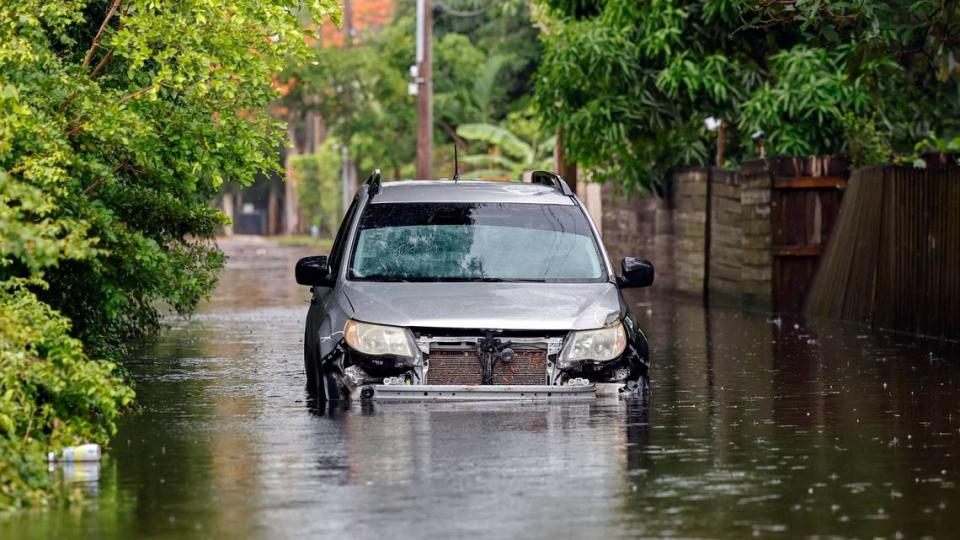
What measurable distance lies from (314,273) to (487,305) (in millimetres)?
1426

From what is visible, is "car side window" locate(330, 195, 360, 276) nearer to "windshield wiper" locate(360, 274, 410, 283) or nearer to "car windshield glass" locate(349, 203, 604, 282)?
"car windshield glass" locate(349, 203, 604, 282)

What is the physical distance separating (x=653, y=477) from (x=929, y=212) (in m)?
11.0

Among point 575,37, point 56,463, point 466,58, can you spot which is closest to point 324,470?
point 56,463

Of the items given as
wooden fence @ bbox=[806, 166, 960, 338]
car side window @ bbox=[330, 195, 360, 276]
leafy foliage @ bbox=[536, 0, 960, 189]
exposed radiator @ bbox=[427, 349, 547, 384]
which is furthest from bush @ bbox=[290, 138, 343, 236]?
exposed radiator @ bbox=[427, 349, 547, 384]

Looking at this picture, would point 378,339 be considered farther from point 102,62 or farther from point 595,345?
point 102,62

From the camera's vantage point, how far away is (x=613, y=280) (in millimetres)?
14094

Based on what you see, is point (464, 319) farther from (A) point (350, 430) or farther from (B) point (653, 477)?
(B) point (653, 477)

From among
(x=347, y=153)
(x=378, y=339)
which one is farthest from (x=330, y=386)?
(x=347, y=153)

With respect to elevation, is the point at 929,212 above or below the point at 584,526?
above

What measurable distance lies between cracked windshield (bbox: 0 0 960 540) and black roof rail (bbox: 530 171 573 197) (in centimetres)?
5

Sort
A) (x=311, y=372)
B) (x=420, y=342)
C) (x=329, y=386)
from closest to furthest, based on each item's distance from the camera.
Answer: (x=420, y=342) → (x=329, y=386) → (x=311, y=372)

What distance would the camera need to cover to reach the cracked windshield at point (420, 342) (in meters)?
9.80

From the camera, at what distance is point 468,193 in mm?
14914

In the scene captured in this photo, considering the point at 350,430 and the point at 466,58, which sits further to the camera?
the point at 466,58
